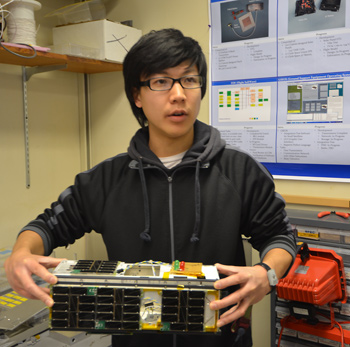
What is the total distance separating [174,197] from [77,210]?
0.96ft

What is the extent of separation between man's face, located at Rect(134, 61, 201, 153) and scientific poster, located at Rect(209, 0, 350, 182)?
983 millimetres

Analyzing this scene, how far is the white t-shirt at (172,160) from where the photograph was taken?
116 centimetres

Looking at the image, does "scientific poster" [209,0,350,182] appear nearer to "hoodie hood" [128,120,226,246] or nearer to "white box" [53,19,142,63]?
"white box" [53,19,142,63]

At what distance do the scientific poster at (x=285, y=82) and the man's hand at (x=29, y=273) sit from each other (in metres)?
1.42

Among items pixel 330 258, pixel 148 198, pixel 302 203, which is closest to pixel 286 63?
pixel 302 203

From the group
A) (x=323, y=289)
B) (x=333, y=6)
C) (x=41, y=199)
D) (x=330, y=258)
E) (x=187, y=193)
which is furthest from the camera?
(x=41, y=199)

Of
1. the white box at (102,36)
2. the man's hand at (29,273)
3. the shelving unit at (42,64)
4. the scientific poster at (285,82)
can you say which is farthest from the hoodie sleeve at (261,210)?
the white box at (102,36)

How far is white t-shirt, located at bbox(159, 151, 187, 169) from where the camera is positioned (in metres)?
1.16

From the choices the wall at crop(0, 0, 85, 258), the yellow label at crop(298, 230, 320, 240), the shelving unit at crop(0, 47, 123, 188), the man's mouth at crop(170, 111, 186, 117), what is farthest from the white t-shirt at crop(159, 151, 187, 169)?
the wall at crop(0, 0, 85, 258)

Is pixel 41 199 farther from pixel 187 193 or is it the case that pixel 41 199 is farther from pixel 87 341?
pixel 187 193

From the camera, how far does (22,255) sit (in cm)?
92

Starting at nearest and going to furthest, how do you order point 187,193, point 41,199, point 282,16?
point 187,193 < point 282,16 < point 41,199

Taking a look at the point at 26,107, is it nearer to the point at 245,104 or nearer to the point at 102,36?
the point at 102,36

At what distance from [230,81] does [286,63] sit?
31 centimetres
